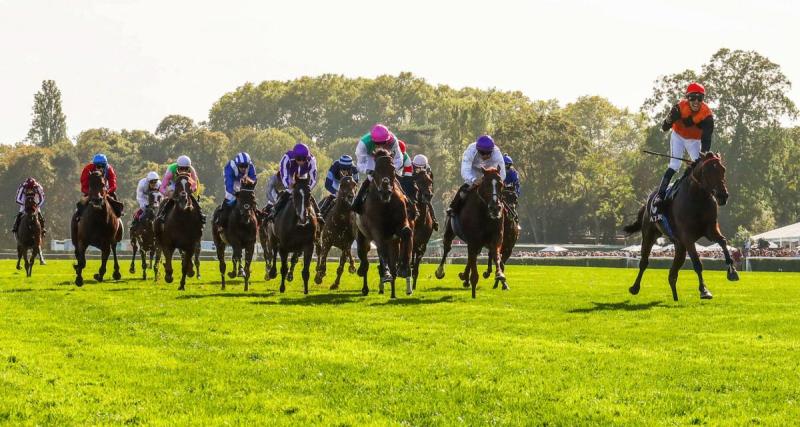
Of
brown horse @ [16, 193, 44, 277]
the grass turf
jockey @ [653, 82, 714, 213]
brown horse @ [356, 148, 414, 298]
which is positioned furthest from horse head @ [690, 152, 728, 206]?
brown horse @ [16, 193, 44, 277]

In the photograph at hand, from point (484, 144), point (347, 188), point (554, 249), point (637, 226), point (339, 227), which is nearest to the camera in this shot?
point (484, 144)

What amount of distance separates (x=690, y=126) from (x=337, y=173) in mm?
8661

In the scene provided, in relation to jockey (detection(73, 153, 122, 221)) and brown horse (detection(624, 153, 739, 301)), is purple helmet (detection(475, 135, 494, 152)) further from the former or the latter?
jockey (detection(73, 153, 122, 221))

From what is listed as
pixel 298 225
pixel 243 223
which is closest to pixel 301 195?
pixel 298 225

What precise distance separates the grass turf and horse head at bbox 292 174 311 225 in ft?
13.2

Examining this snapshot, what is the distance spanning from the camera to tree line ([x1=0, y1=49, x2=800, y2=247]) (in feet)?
285

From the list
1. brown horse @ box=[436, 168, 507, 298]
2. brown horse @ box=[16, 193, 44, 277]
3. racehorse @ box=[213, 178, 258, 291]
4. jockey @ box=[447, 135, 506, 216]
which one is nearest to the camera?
brown horse @ box=[436, 168, 507, 298]

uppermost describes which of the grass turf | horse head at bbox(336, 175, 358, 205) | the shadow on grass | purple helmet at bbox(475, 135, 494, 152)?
purple helmet at bbox(475, 135, 494, 152)

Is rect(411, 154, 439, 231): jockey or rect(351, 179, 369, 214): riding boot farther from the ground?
rect(411, 154, 439, 231): jockey

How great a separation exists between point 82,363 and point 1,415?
2.64 m

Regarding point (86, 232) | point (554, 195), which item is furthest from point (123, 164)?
point (86, 232)

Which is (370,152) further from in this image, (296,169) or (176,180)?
(176,180)

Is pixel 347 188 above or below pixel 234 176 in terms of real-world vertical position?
below

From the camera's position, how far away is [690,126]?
20375mm
